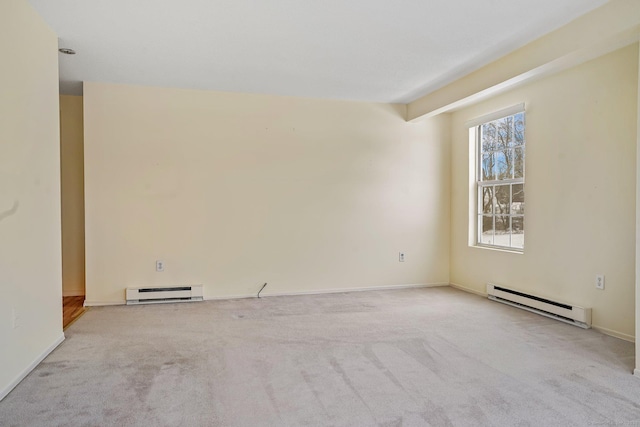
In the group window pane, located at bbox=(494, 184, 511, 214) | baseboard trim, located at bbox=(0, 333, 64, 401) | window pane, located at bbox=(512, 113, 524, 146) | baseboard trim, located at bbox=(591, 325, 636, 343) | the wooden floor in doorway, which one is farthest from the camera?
window pane, located at bbox=(494, 184, 511, 214)

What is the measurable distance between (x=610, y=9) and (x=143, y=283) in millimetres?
4799

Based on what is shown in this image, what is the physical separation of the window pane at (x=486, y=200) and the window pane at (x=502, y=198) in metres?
0.10

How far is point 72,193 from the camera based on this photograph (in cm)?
516

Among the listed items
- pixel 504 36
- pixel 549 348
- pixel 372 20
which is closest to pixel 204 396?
pixel 549 348

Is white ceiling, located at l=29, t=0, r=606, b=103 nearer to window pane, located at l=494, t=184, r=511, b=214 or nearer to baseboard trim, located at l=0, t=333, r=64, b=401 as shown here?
window pane, located at l=494, t=184, r=511, b=214

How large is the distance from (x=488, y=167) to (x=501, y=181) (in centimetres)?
33

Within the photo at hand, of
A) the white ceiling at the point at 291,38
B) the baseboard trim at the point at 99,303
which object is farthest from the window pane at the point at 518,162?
the baseboard trim at the point at 99,303

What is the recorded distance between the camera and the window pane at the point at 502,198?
15.6 ft

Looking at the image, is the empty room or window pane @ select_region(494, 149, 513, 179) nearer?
the empty room

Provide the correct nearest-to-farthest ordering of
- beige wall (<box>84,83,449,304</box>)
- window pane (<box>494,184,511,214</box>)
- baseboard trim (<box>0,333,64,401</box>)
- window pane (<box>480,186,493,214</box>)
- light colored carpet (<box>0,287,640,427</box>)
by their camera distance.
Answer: light colored carpet (<box>0,287,640,427</box>) → baseboard trim (<box>0,333,64,401</box>) → beige wall (<box>84,83,449,304</box>) → window pane (<box>494,184,511,214</box>) → window pane (<box>480,186,493,214</box>)

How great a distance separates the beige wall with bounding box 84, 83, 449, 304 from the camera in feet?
15.3

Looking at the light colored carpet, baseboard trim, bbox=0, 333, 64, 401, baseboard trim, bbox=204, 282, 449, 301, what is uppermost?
baseboard trim, bbox=0, 333, 64, 401

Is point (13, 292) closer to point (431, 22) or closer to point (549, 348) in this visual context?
point (431, 22)

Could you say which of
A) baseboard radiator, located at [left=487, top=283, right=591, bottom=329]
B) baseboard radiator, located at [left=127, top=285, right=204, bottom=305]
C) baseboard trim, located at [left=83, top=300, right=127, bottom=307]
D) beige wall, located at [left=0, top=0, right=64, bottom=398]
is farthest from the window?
beige wall, located at [left=0, top=0, right=64, bottom=398]
